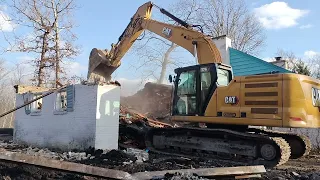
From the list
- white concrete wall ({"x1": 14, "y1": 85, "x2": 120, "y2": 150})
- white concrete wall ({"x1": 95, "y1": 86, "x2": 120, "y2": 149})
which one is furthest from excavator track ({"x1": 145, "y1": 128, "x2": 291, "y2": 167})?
white concrete wall ({"x1": 14, "y1": 85, "x2": 120, "y2": 150})

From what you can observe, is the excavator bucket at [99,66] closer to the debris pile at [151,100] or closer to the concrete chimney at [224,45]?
Result: the debris pile at [151,100]

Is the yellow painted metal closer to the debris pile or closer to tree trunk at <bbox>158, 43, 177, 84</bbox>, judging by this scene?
the debris pile

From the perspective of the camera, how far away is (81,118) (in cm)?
1256

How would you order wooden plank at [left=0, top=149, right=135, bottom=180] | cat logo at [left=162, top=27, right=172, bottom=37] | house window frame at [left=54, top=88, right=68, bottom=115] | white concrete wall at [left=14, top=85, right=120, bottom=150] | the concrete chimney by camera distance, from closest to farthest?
wooden plank at [left=0, top=149, right=135, bottom=180] < white concrete wall at [left=14, top=85, right=120, bottom=150] < cat logo at [left=162, top=27, right=172, bottom=37] < house window frame at [left=54, top=88, right=68, bottom=115] < the concrete chimney

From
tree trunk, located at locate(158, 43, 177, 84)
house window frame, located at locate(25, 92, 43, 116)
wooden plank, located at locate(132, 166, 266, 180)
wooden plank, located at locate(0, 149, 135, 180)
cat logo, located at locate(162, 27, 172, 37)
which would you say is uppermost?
tree trunk, located at locate(158, 43, 177, 84)

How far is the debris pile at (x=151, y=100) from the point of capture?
19.8 m

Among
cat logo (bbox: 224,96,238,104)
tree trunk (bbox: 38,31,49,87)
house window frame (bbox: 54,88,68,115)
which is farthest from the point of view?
tree trunk (bbox: 38,31,49,87)

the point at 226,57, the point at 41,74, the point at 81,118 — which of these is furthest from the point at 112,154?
the point at 41,74

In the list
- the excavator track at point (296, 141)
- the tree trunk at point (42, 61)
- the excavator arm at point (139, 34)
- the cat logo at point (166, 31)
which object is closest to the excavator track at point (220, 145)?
the excavator track at point (296, 141)

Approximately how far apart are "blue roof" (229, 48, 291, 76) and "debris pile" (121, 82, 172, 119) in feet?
13.4

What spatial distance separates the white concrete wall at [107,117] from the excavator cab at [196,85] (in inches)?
91.8

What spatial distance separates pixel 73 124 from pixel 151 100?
8.24 metres

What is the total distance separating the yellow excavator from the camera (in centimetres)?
927

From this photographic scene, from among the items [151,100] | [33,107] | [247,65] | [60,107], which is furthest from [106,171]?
[151,100]
